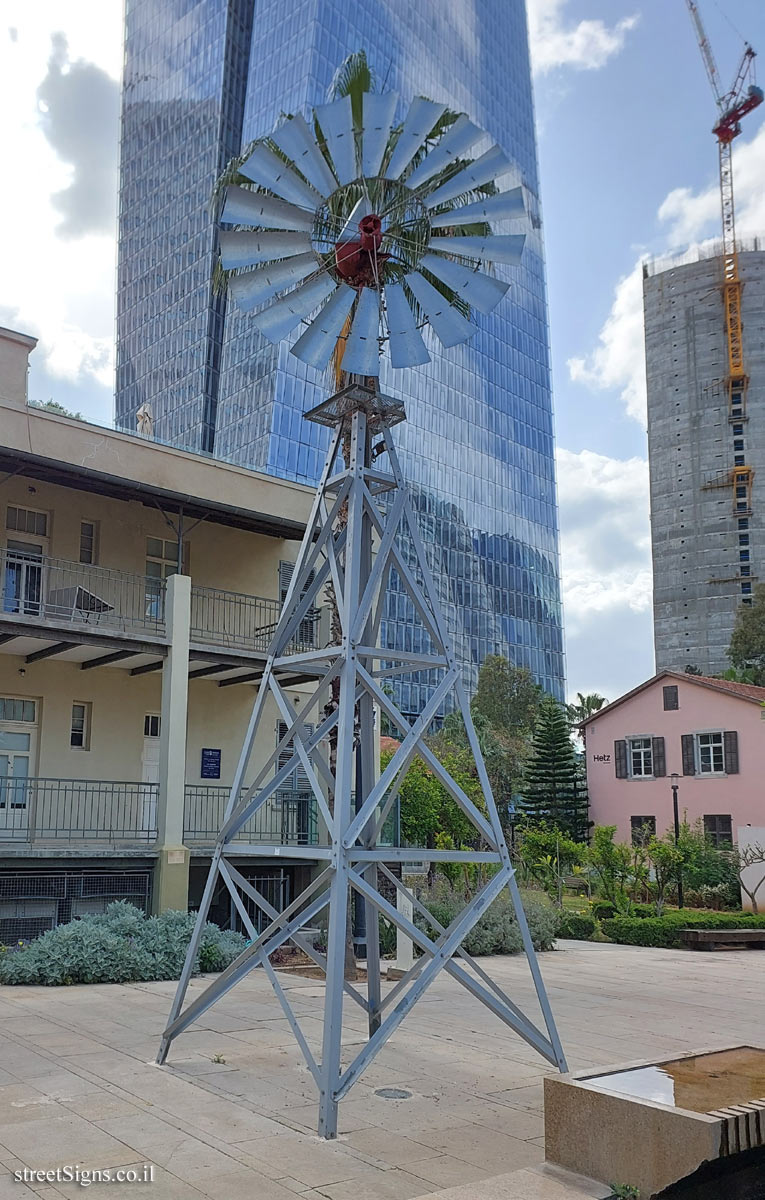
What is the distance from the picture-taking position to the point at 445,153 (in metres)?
9.75

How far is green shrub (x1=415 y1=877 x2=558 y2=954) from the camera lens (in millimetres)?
19109

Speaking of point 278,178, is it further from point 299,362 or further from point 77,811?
point 299,362

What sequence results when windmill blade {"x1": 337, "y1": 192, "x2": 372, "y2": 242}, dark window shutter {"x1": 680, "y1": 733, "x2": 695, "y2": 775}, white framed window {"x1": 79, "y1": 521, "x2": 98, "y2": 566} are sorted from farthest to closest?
dark window shutter {"x1": 680, "y1": 733, "x2": 695, "y2": 775}, white framed window {"x1": 79, "y1": 521, "x2": 98, "y2": 566}, windmill blade {"x1": 337, "y1": 192, "x2": 372, "y2": 242}

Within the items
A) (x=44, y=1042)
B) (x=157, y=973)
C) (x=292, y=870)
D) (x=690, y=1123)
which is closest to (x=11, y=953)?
(x=157, y=973)

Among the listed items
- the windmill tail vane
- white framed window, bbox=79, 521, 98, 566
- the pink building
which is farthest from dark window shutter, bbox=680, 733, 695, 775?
the windmill tail vane

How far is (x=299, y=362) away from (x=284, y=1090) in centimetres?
8284

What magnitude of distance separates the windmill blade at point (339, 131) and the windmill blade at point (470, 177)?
89 centimetres

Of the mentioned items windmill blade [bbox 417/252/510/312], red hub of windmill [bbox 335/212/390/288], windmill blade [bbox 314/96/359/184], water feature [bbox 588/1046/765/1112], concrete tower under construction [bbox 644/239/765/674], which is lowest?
water feature [bbox 588/1046/765/1112]

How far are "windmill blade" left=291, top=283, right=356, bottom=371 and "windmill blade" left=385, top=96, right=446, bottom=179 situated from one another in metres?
1.23

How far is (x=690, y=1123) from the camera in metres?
5.49

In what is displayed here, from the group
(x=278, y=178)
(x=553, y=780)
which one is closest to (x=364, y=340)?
(x=278, y=178)

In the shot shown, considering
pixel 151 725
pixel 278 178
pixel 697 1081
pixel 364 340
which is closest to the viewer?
pixel 697 1081

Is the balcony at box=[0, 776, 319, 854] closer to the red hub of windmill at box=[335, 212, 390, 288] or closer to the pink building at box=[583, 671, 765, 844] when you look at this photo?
the red hub of windmill at box=[335, 212, 390, 288]

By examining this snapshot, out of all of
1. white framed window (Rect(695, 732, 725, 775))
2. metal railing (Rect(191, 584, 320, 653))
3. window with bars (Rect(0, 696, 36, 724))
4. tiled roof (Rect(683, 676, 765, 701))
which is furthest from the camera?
white framed window (Rect(695, 732, 725, 775))
